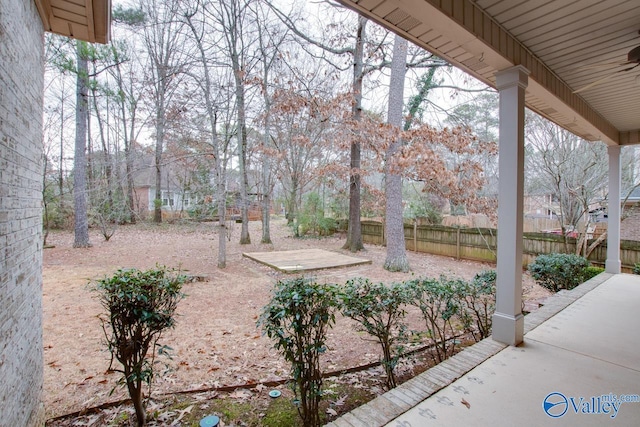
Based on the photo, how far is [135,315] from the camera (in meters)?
2.01

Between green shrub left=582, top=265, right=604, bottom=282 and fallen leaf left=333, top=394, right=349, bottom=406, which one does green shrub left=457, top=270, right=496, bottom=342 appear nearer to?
fallen leaf left=333, top=394, right=349, bottom=406

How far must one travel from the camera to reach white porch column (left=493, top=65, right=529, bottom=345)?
2.54 metres

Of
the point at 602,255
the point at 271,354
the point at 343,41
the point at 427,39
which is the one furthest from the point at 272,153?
the point at 602,255

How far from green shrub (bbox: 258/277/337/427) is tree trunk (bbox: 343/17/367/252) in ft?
19.9

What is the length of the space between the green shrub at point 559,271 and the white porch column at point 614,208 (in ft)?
3.14

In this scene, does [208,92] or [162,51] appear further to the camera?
[162,51]

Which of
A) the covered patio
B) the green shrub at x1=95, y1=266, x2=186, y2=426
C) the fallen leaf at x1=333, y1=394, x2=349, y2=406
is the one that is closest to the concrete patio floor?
the covered patio

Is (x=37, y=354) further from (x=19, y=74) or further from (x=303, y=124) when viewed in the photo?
(x=303, y=124)

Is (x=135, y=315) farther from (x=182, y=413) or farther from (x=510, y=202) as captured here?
(x=510, y=202)

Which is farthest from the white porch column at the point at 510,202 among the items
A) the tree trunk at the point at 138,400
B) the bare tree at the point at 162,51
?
the bare tree at the point at 162,51

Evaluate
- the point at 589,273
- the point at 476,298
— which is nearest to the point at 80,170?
the point at 476,298

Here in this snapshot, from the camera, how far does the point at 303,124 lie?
12461mm

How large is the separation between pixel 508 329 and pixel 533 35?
2452mm

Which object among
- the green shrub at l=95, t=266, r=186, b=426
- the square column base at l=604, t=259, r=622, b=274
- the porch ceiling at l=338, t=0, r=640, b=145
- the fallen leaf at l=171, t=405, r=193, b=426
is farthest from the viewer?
the square column base at l=604, t=259, r=622, b=274
